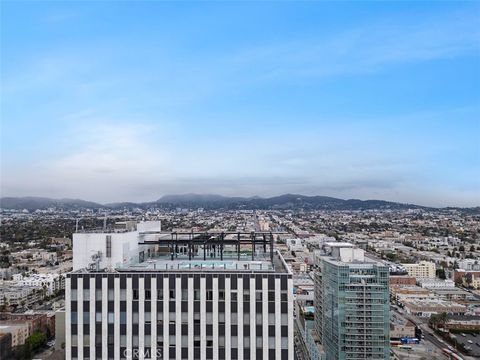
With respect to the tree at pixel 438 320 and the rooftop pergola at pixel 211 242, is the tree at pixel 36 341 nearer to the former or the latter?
the rooftop pergola at pixel 211 242

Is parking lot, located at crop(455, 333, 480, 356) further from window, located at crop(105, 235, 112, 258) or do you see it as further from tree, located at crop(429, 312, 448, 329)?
window, located at crop(105, 235, 112, 258)

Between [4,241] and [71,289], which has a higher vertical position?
[71,289]

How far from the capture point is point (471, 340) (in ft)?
259

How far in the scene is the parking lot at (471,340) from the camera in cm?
7250

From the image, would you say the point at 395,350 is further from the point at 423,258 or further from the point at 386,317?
the point at 423,258

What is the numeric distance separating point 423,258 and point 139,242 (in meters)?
143

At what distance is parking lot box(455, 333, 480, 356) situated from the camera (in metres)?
72.5

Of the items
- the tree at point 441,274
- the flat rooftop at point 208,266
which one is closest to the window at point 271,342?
the flat rooftop at point 208,266

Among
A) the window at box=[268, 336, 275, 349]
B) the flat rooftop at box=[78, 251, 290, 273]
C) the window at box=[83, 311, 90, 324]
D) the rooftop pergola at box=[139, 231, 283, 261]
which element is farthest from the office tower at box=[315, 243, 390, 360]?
the window at box=[83, 311, 90, 324]

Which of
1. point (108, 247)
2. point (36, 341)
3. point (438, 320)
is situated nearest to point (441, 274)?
point (438, 320)

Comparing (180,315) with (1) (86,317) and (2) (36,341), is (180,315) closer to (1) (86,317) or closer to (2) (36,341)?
(1) (86,317)

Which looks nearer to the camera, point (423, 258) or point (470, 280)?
point (470, 280)

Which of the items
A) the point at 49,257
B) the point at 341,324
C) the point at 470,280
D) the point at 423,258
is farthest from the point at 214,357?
the point at 423,258

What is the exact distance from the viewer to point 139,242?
30.3 m
